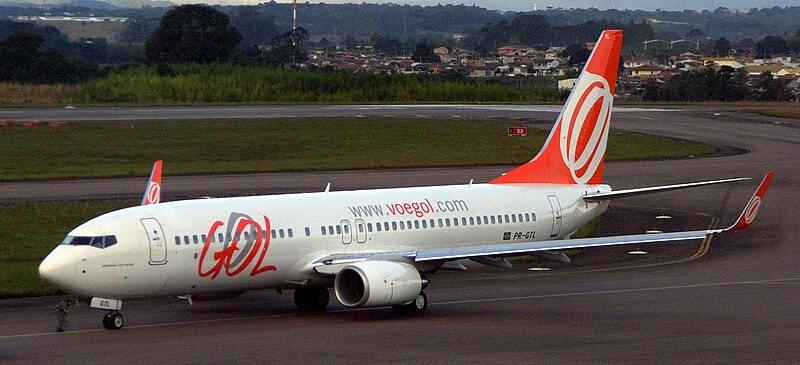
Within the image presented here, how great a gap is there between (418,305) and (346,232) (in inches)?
102

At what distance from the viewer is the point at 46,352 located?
26625 mm

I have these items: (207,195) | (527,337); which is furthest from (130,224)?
(207,195)

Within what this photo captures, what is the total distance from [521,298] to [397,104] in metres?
83.1

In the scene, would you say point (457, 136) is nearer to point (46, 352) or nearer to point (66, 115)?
point (66, 115)

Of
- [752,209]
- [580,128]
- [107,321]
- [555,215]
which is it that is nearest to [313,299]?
[107,321]

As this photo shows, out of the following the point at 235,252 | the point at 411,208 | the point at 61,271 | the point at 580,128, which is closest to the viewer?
the point at 61,271

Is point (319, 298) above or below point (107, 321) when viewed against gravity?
below

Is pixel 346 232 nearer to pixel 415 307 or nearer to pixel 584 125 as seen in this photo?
pixel 415 307

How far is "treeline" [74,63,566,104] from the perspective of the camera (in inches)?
4601

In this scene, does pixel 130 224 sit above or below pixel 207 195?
above

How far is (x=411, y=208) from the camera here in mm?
33938

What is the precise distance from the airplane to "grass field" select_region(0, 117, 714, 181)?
32057 mm

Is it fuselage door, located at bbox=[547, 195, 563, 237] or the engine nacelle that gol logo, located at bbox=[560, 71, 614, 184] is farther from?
the engine nacelle

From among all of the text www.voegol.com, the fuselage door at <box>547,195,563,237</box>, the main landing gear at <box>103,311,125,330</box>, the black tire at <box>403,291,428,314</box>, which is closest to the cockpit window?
the main landing gear at <box>103,311,125,330</box>
